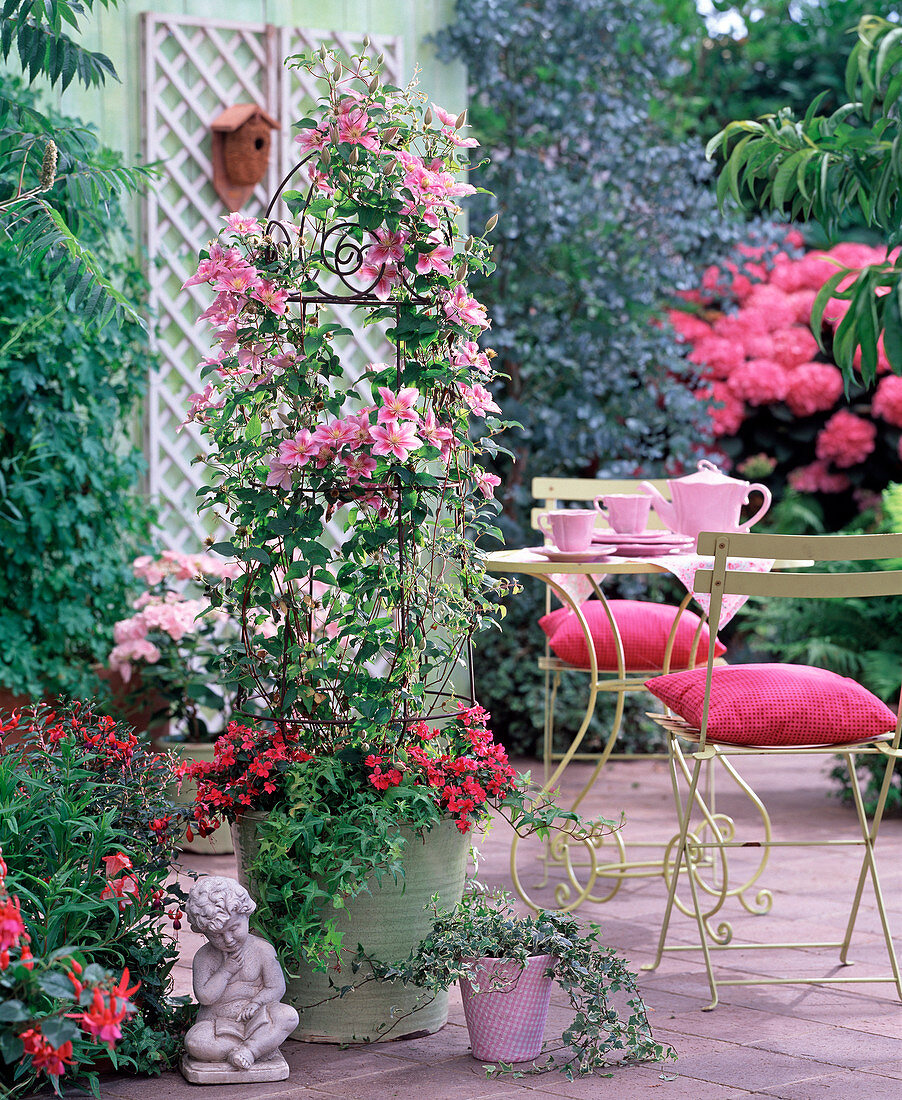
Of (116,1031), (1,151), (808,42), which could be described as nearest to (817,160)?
(1,151)

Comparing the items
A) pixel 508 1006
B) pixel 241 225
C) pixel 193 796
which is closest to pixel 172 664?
pixel 193 796

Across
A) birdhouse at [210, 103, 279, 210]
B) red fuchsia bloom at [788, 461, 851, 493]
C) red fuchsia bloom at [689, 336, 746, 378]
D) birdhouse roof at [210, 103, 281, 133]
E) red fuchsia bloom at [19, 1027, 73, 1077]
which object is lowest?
red fuchsia bloom at [19, 1027, 73, 1077]

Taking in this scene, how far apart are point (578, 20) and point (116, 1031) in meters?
4.36

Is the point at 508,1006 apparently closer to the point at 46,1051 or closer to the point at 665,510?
the point at 46,1051

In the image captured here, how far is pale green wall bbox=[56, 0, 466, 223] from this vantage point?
4301mm

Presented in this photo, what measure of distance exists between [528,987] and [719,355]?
392 centimetres

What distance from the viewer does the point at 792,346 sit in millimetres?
5805

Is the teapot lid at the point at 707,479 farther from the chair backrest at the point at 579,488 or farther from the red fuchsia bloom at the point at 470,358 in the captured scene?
the red fuchsia bloom at the point at 470,358

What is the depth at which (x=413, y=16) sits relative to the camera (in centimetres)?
505

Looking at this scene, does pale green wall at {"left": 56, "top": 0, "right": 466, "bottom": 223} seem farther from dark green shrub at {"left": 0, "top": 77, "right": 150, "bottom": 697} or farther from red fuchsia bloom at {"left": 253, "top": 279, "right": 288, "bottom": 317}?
red fuchsia bloom at {"left": 253, "top": 279, "right": 288, "bottom": 317}

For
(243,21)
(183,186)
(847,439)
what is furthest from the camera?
(847,439)

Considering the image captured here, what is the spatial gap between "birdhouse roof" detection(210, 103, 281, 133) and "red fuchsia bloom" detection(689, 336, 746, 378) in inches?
86.2

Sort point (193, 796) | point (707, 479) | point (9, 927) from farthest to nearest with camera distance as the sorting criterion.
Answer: point (193, 796) < point (707, 479) < point (9, 927)

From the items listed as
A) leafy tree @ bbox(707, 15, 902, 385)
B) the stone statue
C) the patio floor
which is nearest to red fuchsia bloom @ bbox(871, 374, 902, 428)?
the patio floor
